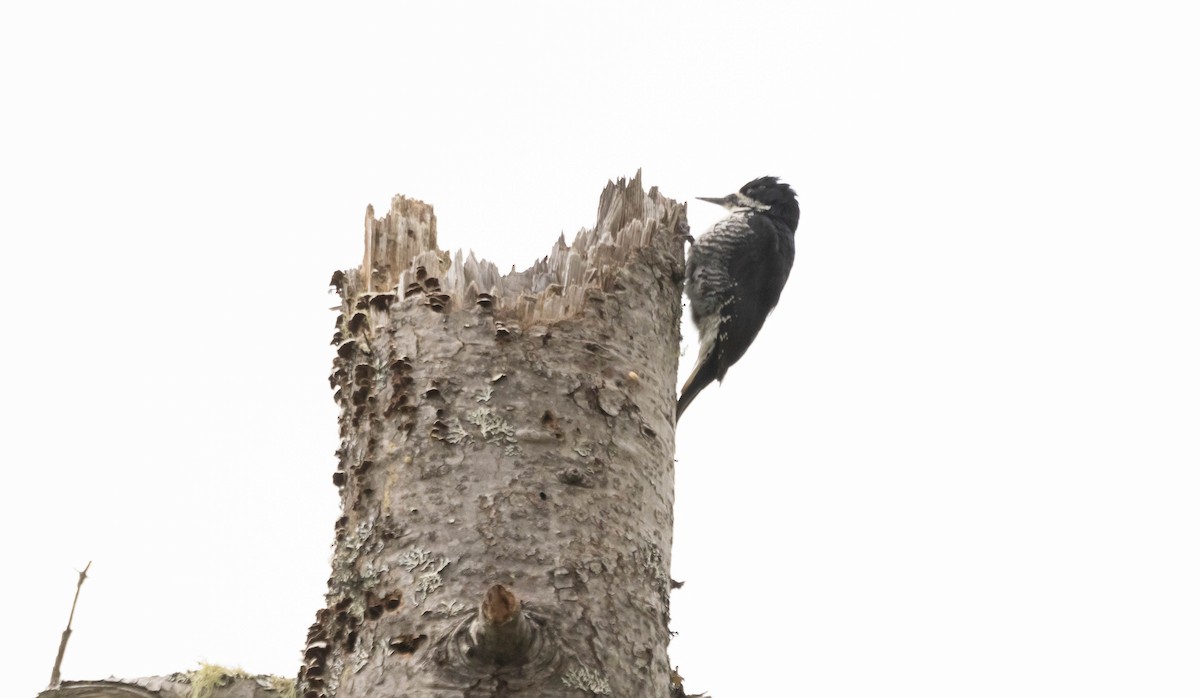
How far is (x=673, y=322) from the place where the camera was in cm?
262

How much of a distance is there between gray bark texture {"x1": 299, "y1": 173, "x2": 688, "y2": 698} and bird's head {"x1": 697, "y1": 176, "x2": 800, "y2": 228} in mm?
3351

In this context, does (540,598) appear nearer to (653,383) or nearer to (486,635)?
(486,635)

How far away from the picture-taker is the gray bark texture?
1.90 m

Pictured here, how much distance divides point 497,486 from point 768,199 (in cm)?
399

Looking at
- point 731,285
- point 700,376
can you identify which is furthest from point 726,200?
point 700,376

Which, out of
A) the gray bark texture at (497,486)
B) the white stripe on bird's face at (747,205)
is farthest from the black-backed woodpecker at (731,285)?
the gray bark texture at (497,486)

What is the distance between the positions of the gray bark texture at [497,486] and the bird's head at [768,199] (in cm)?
335

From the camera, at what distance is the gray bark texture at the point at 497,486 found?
6.23 ft

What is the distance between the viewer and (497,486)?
2.02m

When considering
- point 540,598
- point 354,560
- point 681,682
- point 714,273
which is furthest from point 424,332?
point 714,273

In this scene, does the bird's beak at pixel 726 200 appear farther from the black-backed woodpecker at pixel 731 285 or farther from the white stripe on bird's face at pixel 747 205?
the black-backed woodpecker at pixel 731 285

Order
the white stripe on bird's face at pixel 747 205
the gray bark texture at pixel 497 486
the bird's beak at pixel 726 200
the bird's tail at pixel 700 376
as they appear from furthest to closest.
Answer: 1. the bird's beak at pixel 726 200
2. the white stripe on bird's face at pixel 747 205
3. the bird's tail at pixel 700 376
4. the gray bark texture at pixel 497 486

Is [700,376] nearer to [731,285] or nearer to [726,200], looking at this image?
[731,285]

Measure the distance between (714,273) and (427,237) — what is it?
2.65 metres
